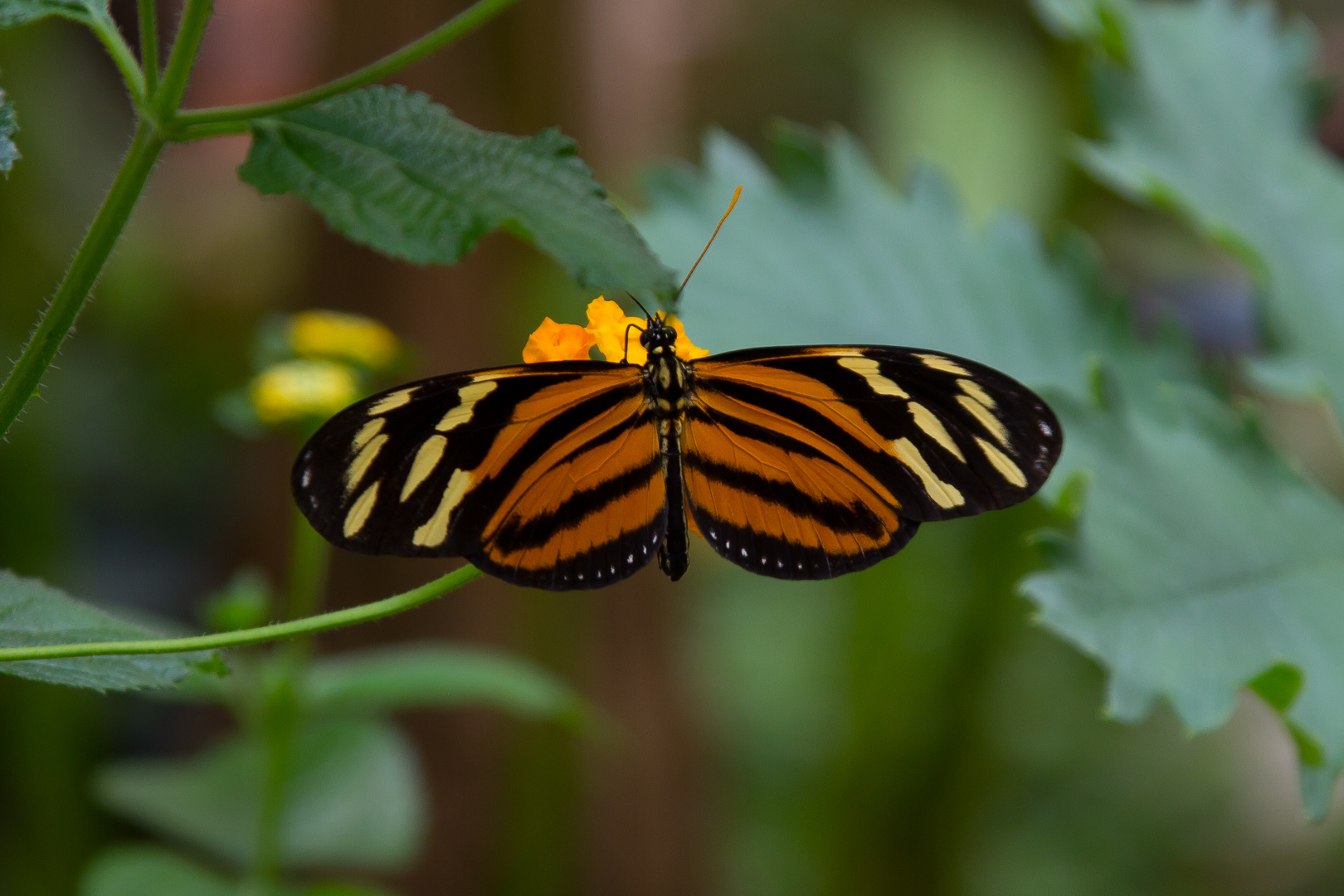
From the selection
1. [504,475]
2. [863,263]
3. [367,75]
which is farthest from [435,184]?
[863,263]

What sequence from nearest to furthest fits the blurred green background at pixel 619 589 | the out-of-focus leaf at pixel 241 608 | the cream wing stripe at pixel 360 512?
the cream wing stripe at pixel 360 512 → the out-of-focus leaf at pixel 241 608 → the blurred green background at pixel 619 589

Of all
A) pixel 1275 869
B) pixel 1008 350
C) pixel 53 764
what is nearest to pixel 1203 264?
pixel 1275 869

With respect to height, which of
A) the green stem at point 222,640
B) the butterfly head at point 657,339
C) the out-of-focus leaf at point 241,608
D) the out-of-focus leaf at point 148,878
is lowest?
the green stem at point 222,640

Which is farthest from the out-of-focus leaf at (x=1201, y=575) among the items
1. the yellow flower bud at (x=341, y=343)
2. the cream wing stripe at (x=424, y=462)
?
the yellow flower bud at (x=341, y=343)

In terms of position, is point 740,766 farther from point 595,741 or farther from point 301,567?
point 301,567

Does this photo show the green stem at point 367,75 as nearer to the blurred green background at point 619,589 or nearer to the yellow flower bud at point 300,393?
the yellow flower bud at point 300,393

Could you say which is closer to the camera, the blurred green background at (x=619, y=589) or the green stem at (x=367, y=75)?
the green stem at (x=367, y=75)

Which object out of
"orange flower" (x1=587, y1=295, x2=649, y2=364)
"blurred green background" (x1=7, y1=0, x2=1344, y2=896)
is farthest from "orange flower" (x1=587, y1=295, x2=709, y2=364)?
"blurred green background" (x1=7, y1=0, x2=1344, y2=896)

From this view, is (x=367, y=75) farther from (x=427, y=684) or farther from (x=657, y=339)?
(x=427, y=684)
